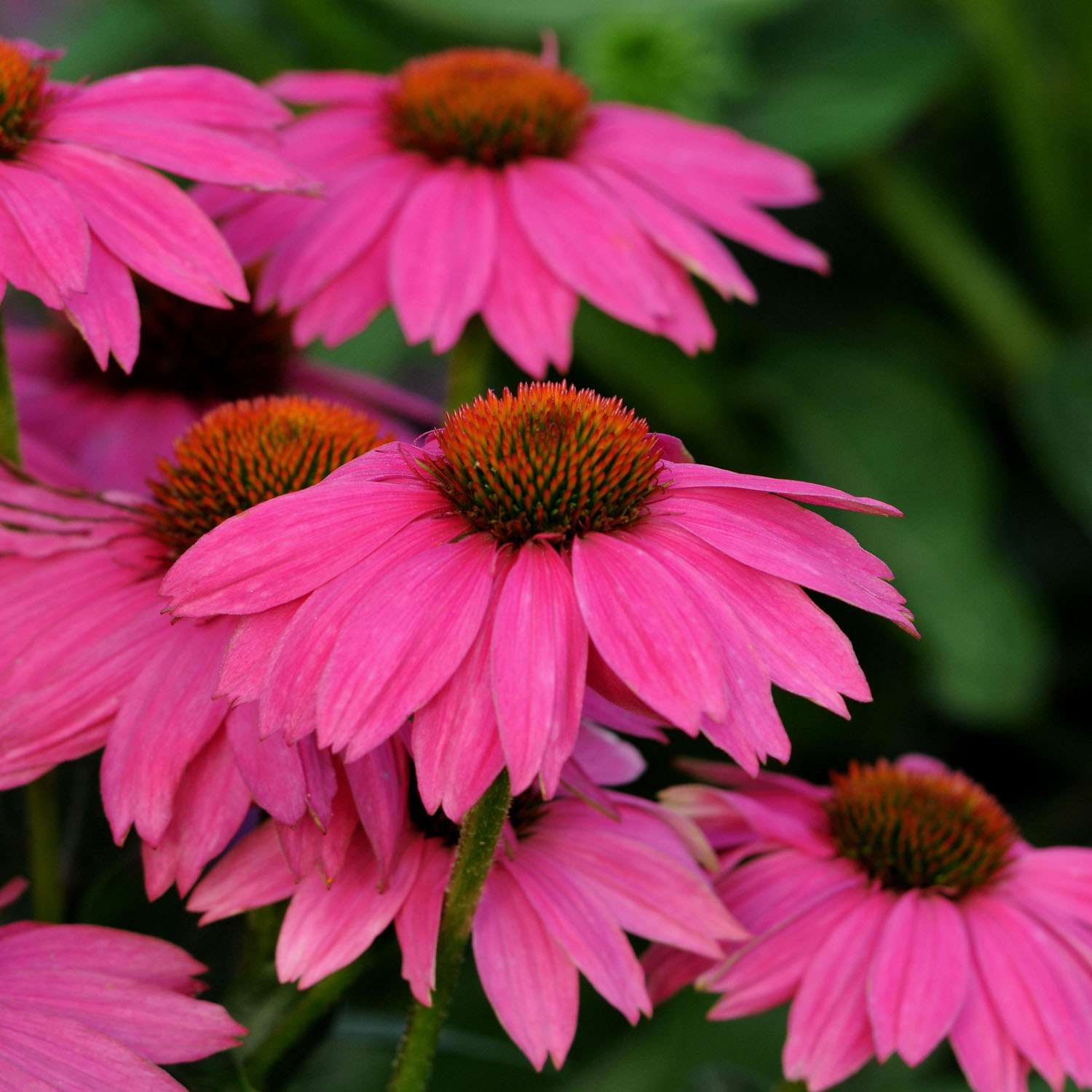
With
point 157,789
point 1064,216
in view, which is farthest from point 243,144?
point 1064,216

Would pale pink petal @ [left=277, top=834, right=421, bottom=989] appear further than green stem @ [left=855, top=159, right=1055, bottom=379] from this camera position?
No

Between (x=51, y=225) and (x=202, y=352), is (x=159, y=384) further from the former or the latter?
(x=51, y=225)

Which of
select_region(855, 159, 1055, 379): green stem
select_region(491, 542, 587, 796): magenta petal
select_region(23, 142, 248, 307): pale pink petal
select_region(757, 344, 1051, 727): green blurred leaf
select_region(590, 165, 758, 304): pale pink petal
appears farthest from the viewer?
select_region(855, 159, 1055, 379): green stem

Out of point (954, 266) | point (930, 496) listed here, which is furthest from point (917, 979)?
point (954, 266)

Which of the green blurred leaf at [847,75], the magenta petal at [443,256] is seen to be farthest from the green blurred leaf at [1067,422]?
the magenta petal at [443,256]

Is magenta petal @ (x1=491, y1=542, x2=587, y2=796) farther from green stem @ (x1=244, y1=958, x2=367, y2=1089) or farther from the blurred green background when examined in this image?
the blurred green background

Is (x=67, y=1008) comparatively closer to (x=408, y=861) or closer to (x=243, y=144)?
(x=408, y=861)

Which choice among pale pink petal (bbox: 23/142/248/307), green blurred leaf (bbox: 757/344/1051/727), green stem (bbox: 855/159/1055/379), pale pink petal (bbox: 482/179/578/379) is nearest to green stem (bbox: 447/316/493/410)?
pale pink petal (bbox: 482/179/578/379)
